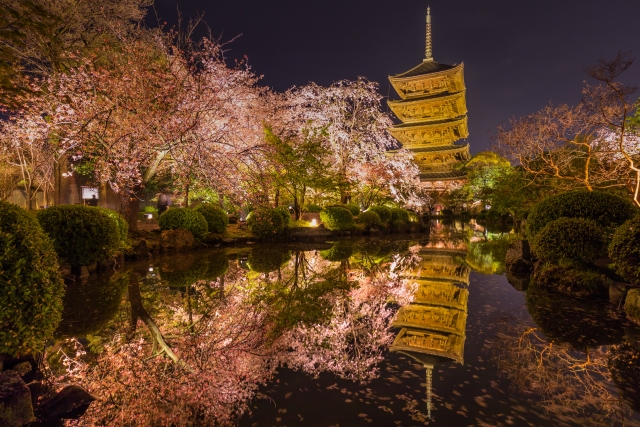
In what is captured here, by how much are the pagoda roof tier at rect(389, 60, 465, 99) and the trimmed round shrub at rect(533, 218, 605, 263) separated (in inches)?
1399

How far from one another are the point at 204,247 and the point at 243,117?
9412 millimetres

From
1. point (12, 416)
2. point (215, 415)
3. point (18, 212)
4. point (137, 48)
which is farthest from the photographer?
point (137, 48)

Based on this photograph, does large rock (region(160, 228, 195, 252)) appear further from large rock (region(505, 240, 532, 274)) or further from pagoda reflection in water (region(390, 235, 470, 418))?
large rock (region(505, 240, 532, 274))

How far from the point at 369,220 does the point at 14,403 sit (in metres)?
20.6

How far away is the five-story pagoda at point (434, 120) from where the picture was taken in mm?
39906

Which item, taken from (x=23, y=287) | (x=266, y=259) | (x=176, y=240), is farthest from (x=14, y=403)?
(x=176, y=240)

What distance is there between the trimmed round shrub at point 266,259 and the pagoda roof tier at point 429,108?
32.4m

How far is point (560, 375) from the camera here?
12.8 feet

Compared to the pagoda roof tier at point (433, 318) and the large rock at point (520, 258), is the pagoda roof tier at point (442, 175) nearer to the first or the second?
the large rock at point (520, 258)

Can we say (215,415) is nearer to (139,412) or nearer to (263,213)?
(139,412)

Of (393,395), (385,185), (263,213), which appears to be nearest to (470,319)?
(393,395)

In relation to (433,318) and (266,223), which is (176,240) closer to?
(266,223)

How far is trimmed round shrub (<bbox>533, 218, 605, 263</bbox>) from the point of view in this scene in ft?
24.0

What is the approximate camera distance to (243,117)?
832 inches
